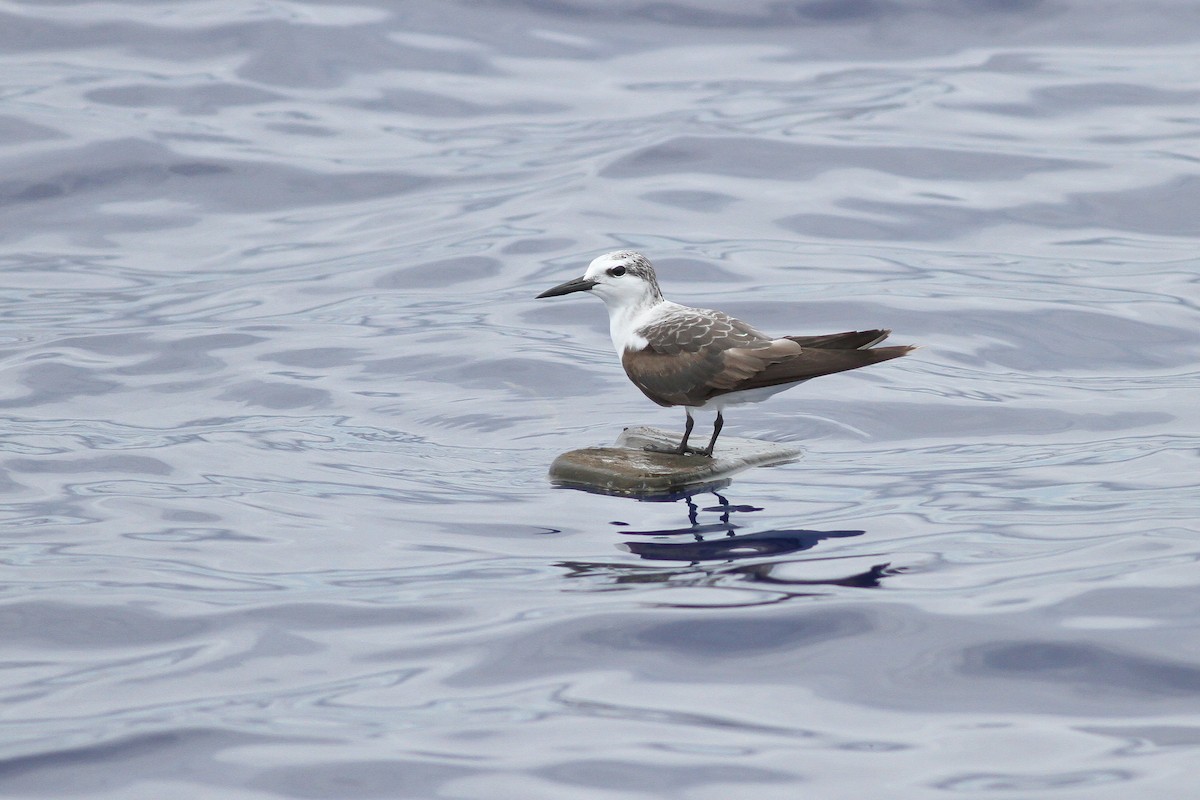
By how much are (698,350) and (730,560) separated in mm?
1928

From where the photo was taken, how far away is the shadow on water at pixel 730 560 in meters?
7.32

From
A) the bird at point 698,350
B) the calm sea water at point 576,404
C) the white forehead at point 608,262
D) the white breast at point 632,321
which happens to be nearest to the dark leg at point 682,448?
the bird at point 698,350

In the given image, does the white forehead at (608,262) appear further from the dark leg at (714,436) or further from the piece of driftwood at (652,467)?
the dark leg at (714,436)

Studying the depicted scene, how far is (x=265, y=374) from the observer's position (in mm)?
12062

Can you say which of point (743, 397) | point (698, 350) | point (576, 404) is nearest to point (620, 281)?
point (698, 350)

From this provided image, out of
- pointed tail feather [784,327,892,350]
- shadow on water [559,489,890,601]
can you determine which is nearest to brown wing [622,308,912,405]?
pointed tail feather [784,327,892,350]

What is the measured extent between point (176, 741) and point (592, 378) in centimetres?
634

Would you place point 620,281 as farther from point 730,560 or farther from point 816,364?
point 730,560

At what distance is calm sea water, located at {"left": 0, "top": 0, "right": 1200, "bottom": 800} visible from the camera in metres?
6.16

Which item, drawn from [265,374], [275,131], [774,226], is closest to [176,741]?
[265,374]

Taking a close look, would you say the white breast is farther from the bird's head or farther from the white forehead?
the white forehead

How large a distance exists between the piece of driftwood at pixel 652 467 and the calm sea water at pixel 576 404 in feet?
0.63

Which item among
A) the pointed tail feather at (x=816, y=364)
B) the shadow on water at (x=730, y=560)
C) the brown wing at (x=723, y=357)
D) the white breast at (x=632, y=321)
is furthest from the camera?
the white breast at (x=632, y=321)

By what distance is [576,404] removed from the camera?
11344 millimetres
